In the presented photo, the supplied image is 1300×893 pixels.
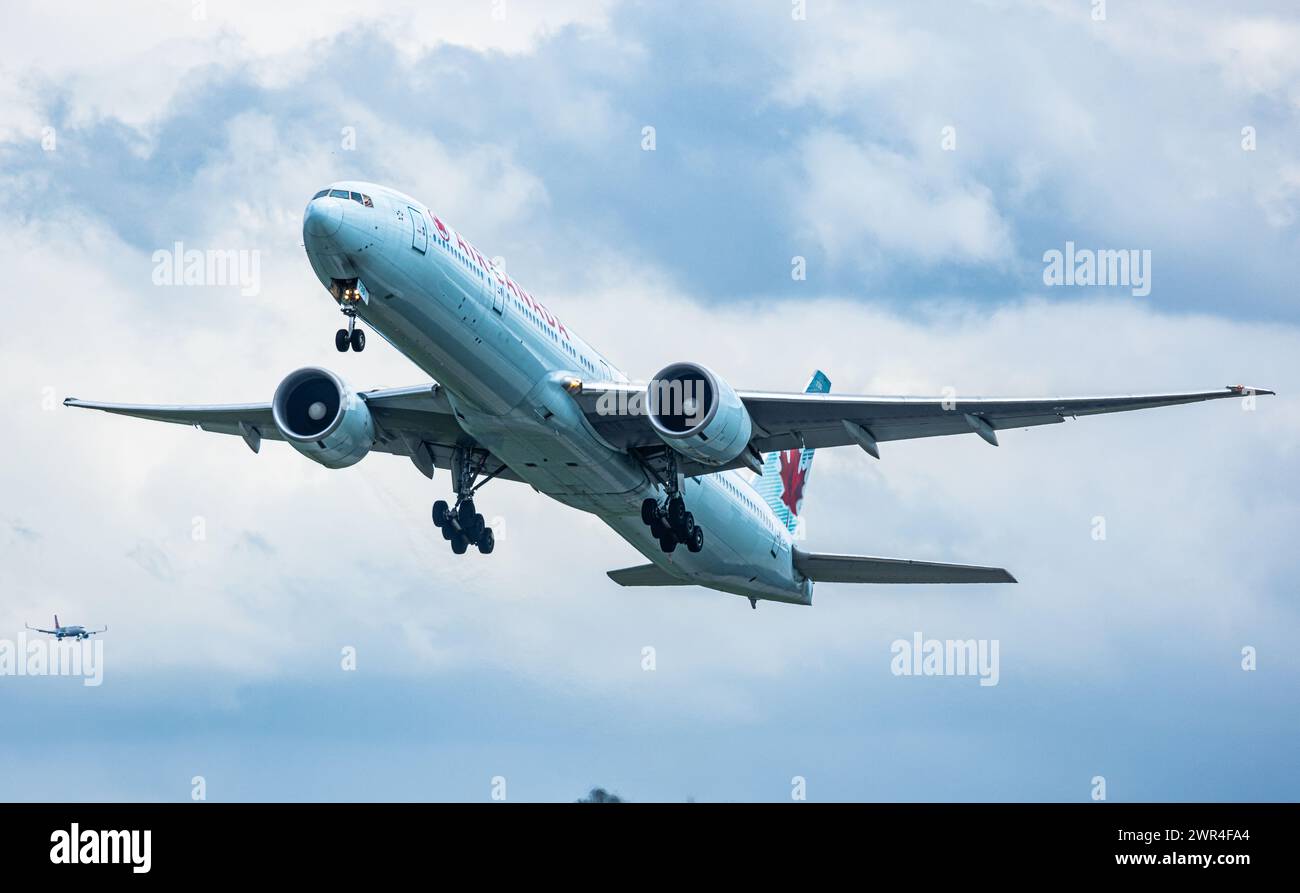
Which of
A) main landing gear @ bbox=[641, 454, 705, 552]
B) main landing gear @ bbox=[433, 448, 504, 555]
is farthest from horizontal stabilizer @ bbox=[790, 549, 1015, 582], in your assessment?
main landing gear @ bbox=[433, 448, 504, 555]

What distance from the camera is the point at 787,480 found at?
192 feet

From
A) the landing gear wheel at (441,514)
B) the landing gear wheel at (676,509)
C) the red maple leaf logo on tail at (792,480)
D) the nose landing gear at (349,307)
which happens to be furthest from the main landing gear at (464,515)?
the red maple leaf logo on tail at (792,480)

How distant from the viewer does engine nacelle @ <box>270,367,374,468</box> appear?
43.1 metres

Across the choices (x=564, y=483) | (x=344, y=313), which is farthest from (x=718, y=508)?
(x=344, y=313)

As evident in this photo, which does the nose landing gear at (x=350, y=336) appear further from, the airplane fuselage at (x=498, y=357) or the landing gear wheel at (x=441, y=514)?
the landing gear wheel at (x=441, y=514)

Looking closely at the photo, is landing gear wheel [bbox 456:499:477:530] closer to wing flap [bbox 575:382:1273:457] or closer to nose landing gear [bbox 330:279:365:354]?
wing flap [bbox 575:382:1273:457]

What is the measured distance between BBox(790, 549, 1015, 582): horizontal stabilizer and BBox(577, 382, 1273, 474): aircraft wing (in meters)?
5.45

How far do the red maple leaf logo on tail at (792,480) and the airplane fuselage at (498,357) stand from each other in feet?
27.5

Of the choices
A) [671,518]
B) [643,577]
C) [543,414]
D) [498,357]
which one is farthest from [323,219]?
[643,577]

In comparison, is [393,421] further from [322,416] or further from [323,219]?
[323,219]
